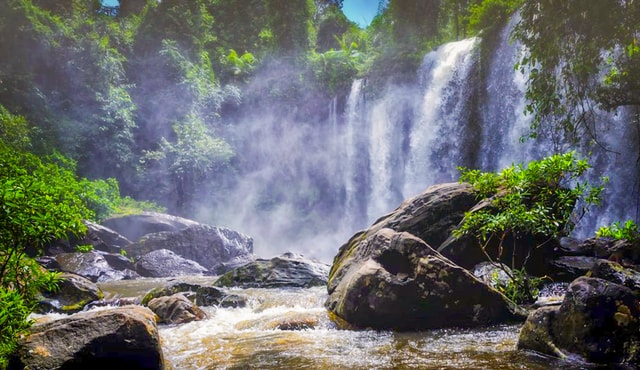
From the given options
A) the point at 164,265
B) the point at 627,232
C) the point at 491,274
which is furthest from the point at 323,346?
the point at 164,265

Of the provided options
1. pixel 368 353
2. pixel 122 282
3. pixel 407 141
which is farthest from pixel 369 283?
pixel 407 141

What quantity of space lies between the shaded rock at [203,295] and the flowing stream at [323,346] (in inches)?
56.1

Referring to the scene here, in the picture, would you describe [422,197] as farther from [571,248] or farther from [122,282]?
[122,282]

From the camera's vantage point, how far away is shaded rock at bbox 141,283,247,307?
979cm

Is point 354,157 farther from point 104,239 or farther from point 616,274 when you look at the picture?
point 616,274

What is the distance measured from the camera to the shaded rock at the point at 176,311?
8098 mm

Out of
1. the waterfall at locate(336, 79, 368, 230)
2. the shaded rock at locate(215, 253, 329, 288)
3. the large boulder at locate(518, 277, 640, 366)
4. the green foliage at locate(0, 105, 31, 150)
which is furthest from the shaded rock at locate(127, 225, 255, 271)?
the large boulder at locate(518, 277, 640, 366)

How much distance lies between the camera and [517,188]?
7383mm

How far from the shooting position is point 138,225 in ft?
69.2

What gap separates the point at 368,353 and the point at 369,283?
67.7 inches

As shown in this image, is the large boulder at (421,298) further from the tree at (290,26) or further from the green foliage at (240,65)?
the green foliage at (240,65)

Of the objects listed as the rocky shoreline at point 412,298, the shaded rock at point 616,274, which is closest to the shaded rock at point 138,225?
the rocky shoreline at point 412,298

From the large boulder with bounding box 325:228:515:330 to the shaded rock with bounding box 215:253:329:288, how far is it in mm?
5535

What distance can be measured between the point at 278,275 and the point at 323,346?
7.22 m
